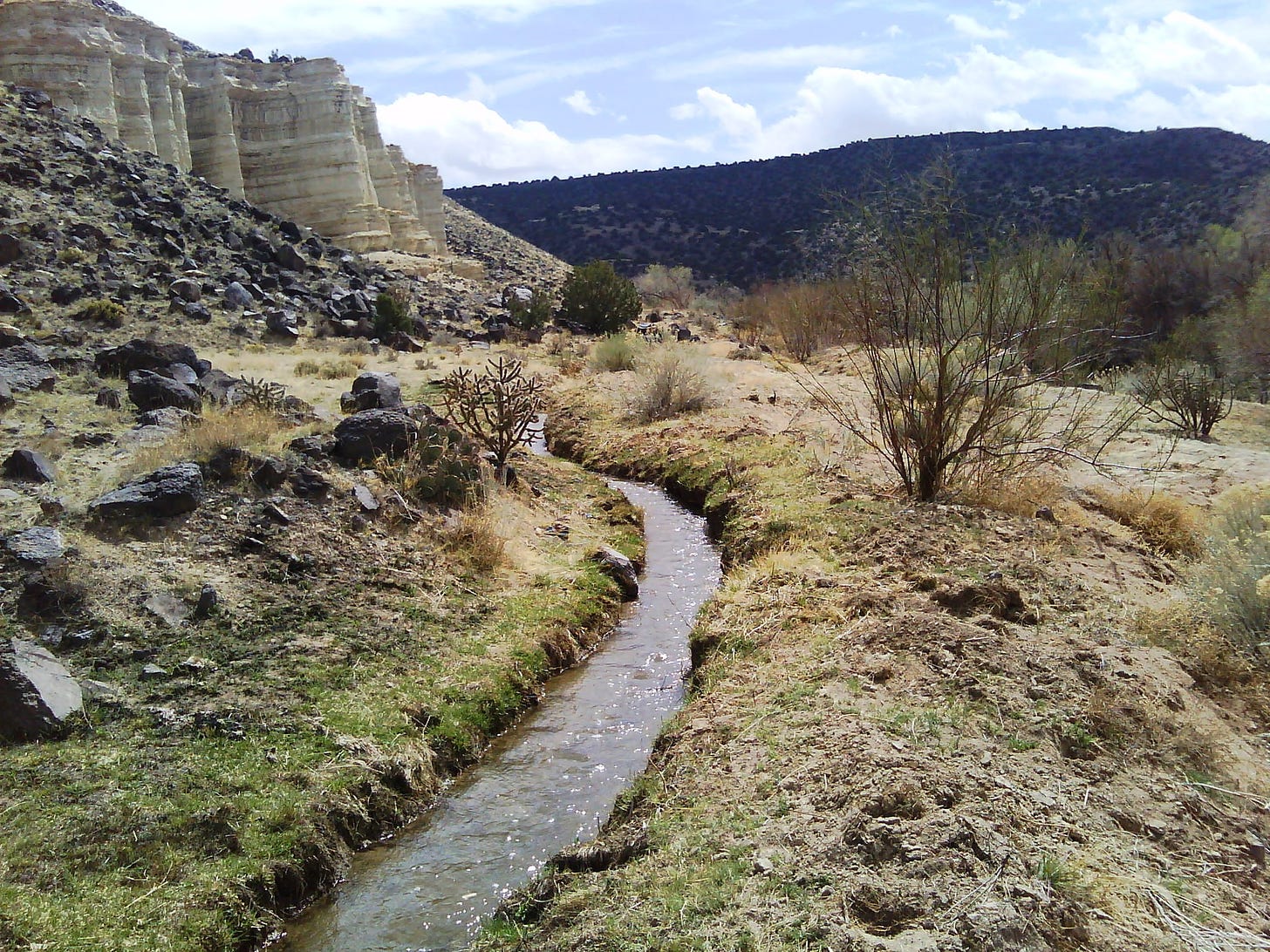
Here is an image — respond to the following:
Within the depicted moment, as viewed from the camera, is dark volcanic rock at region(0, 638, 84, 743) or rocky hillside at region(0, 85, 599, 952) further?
dark volcanic rock at region(0, 638, 84, 743)

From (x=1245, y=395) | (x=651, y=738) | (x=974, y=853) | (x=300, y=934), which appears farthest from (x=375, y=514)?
(x=1245, y=395)

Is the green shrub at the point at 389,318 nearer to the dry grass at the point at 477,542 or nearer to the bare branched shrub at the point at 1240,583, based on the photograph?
the dry grass at the point at 477,542

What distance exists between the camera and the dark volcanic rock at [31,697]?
18.7 feet

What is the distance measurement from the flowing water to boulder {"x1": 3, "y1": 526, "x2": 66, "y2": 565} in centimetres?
371

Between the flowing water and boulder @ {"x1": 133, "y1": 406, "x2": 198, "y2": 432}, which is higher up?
boulder @ {"x1": 133, "y1": 406, "x2": 198, "y2": 432}

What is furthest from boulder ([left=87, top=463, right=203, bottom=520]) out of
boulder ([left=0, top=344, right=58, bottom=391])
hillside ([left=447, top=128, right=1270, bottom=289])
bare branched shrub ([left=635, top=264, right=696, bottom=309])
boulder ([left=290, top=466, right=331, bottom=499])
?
bare branched shrub ([left=635, top=264, right=696, bottom=309])

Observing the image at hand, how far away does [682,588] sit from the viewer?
419 inches

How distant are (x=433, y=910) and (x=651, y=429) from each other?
42.6 ft

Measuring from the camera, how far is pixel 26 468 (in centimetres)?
879

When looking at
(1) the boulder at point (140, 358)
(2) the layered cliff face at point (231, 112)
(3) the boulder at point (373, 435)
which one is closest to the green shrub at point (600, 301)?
(2) the layered cliff face at point (231, 112)

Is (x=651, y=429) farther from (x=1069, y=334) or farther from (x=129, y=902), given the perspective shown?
(x=129, y=902)

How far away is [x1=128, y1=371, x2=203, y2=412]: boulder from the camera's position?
1189 centimetres

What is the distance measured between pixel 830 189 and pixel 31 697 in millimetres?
32379

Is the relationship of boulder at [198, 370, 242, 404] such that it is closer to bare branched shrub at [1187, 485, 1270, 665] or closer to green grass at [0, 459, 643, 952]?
green grass at [0, 459, 643, 952]
